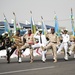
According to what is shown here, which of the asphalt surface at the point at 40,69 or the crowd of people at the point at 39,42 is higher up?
the crowd of people at the point at 39,42

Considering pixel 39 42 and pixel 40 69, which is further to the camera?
pixel 39 42

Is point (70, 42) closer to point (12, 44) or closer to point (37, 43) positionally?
point (37, 43)

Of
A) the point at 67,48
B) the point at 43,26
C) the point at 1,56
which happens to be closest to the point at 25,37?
the point at 67,48

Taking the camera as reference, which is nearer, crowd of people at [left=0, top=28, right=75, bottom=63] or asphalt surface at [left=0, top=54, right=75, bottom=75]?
asphalt surface at [left=0, top=54, right=75, bottom=75]

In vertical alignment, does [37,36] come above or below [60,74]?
above

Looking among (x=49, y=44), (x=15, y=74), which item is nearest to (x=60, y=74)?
(x=15, y=74)

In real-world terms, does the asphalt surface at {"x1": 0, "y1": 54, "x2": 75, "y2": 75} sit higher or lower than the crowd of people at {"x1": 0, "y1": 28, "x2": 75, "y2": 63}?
lower

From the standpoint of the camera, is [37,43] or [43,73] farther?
[37,43]

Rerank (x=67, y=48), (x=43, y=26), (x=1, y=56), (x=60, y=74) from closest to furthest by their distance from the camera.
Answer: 1. (x=60, y=74)
2. (x=67, y=48)
3. (x=1, y=56)
4. (x=43, y=26)

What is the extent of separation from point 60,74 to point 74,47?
7.58m

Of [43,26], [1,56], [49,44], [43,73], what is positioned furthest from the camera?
[43,26]

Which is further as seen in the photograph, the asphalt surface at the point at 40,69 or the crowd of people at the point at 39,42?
the crowd of people at the point at 39,42

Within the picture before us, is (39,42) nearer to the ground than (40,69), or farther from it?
farther from it

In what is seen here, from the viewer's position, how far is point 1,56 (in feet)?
73.4
